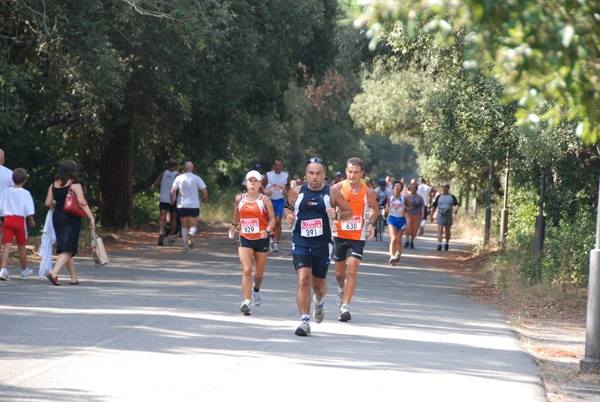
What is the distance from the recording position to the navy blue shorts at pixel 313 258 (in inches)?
344

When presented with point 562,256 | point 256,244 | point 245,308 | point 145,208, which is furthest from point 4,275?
point 145,208

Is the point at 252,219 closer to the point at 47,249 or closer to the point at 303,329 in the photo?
the point at 303,329

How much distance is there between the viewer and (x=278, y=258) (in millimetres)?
17609

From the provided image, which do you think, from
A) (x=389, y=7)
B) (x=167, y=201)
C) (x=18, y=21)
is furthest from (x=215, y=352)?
(x=167, y=201)

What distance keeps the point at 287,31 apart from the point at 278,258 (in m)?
6.11

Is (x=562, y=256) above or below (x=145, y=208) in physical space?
below

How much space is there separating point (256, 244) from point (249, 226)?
254 millimetres

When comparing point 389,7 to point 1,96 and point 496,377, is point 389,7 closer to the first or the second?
point 496,377

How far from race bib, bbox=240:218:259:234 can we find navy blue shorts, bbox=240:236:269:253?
0.32 feet

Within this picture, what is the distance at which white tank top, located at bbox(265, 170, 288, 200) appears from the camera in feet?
58.3

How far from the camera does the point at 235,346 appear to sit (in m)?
7.71

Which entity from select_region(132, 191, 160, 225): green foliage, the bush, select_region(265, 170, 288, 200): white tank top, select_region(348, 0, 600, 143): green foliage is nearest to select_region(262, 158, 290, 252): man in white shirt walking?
select_region(265, 170, 288, 200): white tank top

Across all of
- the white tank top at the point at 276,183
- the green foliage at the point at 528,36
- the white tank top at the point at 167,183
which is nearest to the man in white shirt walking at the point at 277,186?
the white tank top at the point at 276,183

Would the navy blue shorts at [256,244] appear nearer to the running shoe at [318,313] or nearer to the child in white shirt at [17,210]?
the running shoe at [318,313]
